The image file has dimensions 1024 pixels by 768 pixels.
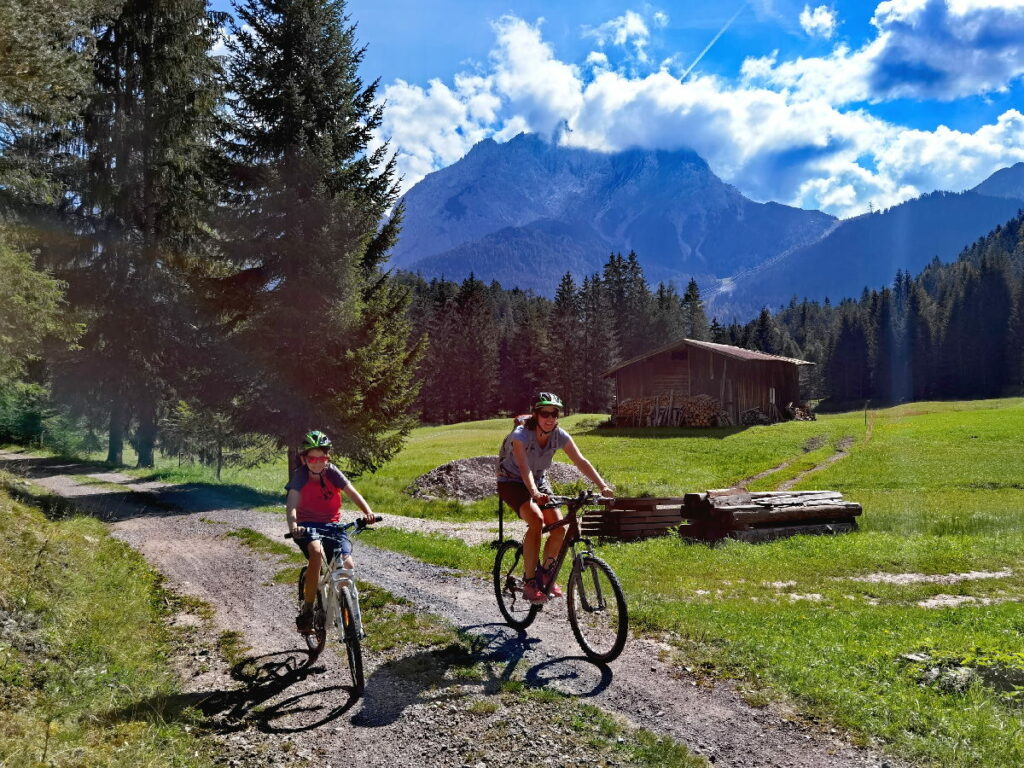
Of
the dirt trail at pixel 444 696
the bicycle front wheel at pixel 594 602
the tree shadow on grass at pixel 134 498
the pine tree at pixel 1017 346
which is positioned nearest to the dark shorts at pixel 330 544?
the dirt trail at pixel 444 696

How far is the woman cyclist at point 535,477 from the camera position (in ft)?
24.5

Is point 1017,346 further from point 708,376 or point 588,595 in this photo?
point 588,595

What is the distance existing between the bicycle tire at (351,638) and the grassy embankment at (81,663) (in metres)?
1.44

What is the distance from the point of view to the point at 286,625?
8469 millimetres

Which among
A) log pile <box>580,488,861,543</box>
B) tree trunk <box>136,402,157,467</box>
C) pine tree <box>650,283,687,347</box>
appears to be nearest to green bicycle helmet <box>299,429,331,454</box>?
log pile <box>580,488,861,543</box>

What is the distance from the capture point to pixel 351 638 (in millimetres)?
6312

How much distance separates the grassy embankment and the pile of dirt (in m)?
13.4

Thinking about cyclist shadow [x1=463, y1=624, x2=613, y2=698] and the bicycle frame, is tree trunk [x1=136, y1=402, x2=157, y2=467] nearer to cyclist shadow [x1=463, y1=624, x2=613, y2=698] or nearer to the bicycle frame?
cyclist shadow [x1=463, y1=624, x2=613, y2=698]

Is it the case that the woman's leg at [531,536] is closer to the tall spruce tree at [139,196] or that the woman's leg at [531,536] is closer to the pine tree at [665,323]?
the tall spruce tree at [139,196]

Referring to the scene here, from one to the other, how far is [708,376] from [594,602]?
46.0 metres

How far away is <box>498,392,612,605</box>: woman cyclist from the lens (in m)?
7.48

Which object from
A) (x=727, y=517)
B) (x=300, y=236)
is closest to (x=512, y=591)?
(x=727, y=517)

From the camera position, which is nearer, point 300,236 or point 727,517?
point 727,517

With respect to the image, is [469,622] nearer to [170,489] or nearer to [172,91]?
[170,489]
